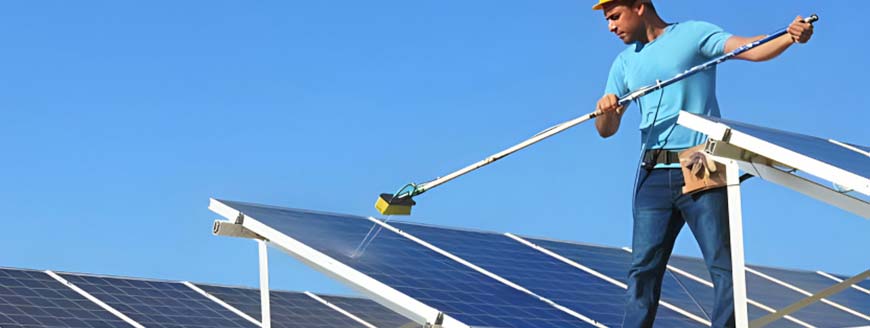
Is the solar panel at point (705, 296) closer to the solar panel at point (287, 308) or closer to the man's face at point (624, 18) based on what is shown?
the man's face at point (624, 18)

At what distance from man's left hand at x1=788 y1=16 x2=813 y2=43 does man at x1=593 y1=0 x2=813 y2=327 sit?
826 mm

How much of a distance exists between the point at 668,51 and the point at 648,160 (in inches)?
26.0

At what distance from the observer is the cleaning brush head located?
1016cm

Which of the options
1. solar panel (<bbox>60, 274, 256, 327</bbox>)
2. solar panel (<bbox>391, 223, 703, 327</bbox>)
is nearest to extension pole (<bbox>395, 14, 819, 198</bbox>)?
solar panel (<bbox>391, 223, 703, 327</bbox>)

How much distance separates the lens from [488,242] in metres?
13.2

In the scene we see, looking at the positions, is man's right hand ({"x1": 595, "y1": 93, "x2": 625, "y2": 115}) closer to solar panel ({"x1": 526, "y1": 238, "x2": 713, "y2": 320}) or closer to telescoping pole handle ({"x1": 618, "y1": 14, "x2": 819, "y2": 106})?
telescoping pole handle ({"x1": 618, "y1": 14, "x2": 819, "y2": 106})

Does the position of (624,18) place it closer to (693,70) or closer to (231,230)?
(693,70)

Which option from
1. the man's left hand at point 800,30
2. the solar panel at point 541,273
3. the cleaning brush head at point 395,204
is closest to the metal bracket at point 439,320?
the cleaning brush head at point 395,204

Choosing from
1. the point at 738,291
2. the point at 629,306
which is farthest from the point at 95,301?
the point at 738,291

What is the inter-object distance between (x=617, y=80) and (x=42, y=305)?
7.06 metres

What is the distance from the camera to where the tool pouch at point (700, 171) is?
847 cm

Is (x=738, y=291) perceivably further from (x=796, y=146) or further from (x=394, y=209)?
(x=394, y=209)

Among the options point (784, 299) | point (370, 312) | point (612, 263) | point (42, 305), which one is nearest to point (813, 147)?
point (784, 299)

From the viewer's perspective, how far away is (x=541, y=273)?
12094mm
